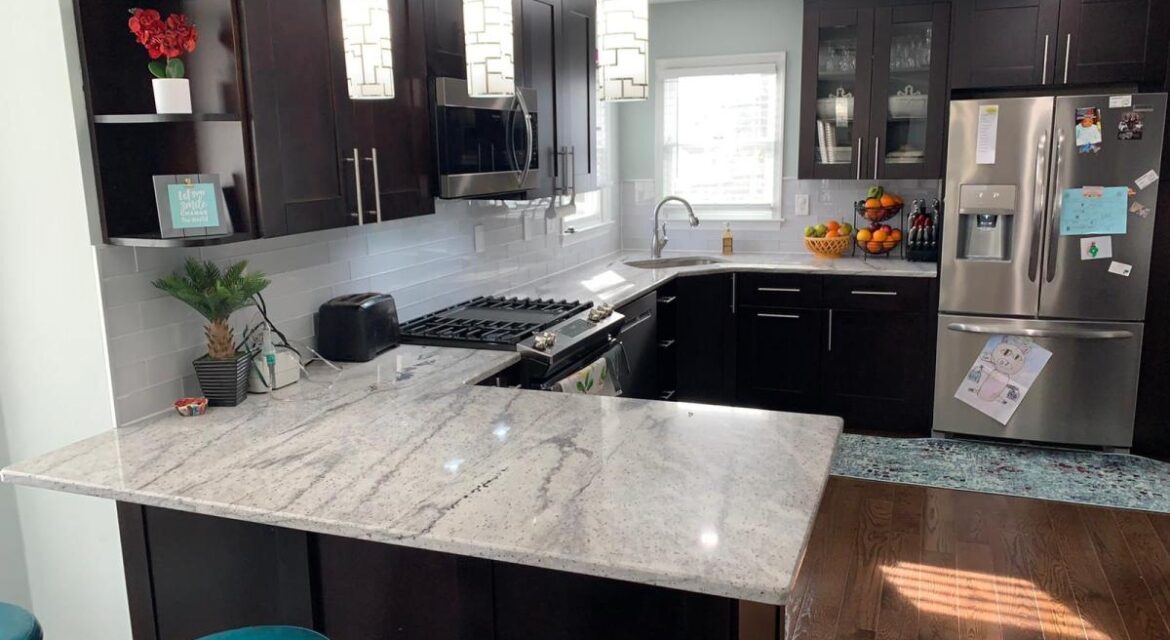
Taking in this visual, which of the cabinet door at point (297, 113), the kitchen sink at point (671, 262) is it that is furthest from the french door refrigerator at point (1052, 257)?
the cabinet door at point (297, 113)

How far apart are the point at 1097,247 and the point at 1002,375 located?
738mm

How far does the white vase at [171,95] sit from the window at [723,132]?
149 inches

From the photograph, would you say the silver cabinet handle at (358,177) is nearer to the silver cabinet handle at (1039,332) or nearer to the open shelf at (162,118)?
the open shelf at (162,118)

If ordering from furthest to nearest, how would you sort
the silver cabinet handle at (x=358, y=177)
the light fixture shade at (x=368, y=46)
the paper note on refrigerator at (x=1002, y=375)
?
the paper note on refrigerator at (x=1002, y=375) < the silver cabinet handle at (x=358, y=177) < the light fixture shade at (x=368, y=46)

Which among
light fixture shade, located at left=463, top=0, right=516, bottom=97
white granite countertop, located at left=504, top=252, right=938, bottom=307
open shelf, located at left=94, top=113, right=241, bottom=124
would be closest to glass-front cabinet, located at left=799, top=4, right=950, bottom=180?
white granite countertop, located at left=504, top=252, right=938, bottom=307

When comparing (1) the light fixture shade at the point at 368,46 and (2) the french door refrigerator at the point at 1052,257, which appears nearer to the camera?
(1) the light fixture shade at the point at 368,46

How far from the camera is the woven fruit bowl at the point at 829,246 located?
5.06 meters

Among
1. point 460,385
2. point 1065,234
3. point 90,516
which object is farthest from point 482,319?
point 1065,234

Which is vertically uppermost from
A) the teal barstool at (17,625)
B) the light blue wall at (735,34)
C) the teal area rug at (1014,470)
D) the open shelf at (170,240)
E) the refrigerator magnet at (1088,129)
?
the light blue wall at (735,34)

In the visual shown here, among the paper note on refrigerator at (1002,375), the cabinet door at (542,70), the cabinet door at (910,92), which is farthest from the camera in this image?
the cabinet door at (910,92)

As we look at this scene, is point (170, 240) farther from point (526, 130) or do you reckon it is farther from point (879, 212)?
point (879, 212)

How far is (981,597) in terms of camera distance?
3012mm

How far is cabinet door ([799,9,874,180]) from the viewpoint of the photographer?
4688mm

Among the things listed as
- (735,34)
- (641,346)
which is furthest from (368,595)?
(735,34)
